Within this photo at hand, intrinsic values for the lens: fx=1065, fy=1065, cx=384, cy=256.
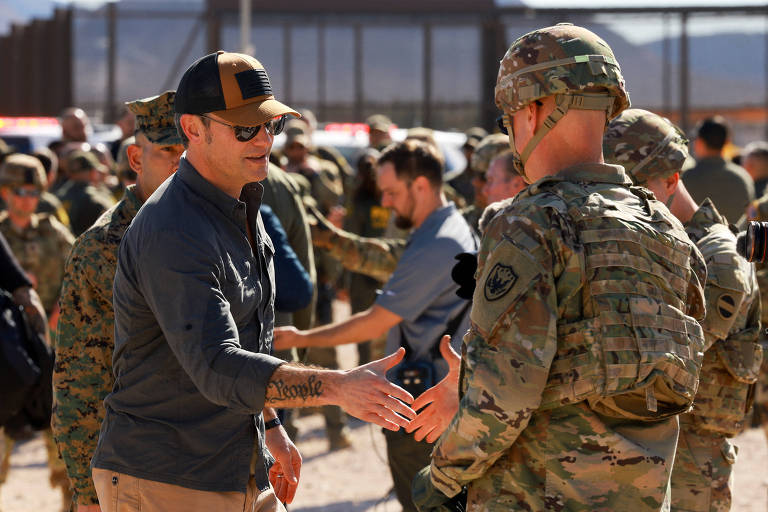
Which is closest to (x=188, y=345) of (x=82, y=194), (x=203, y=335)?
(x=203, y=335)

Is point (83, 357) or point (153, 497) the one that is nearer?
point (153, 497)

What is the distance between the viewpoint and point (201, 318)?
2750 mm

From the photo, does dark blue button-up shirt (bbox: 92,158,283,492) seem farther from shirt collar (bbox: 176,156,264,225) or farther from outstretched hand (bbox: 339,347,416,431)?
outstretched hand (bbox: 339,347,416,431)

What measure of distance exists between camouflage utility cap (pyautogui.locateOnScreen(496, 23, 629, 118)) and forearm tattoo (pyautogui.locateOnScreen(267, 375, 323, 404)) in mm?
895

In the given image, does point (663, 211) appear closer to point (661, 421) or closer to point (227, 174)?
point (661, 421)

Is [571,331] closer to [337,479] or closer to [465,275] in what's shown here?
[465,275]

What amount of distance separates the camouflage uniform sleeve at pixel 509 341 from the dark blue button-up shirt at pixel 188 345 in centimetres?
54

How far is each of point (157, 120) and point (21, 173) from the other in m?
4.43

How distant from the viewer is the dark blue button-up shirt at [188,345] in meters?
2.75

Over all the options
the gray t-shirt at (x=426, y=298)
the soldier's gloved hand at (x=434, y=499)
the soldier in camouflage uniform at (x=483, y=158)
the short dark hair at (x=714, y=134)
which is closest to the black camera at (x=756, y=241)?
the soldier's gloved hand at (x=434, y=499)

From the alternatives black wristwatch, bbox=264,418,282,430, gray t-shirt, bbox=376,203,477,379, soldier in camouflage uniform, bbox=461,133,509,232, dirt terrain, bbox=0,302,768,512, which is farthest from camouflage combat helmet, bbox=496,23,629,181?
dirt terrain, bbox=0,302,768,512

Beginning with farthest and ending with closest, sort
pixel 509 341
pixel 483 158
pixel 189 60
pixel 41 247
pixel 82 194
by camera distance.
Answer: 1. pixel 189 60
2. pixel 82 194
3. pixel 41 247
4. pixel 483 158
5. pixel 509 341

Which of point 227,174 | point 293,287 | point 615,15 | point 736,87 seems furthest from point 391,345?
point 736,87

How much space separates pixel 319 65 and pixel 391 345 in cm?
1867
